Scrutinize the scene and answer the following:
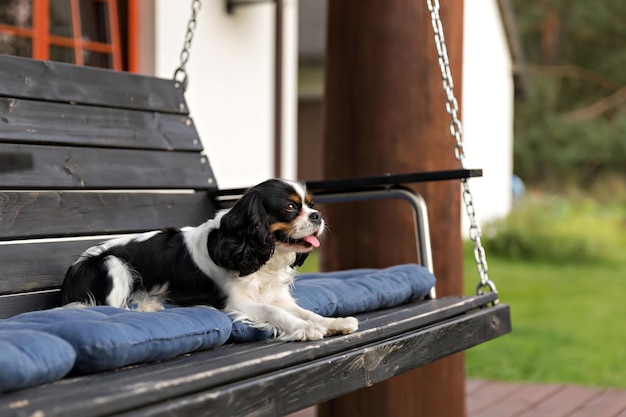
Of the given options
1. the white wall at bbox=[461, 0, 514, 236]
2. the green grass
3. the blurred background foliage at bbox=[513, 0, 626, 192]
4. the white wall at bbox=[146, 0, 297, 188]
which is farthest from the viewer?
the blurred background foliage at bbox=[513, 0, 626, 192]

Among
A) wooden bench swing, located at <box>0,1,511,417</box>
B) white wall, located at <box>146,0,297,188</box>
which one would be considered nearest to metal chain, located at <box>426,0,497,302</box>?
wooden bench swing, located at <box>0,1,511,417</box>

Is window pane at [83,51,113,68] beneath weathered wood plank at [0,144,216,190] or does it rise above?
above

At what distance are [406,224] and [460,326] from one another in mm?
1061

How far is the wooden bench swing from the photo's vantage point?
182 centimetres

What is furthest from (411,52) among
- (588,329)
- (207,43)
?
(588,329)

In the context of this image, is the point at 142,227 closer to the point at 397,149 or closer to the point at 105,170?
the point at 105,170

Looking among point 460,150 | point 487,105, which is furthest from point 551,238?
point 460,150

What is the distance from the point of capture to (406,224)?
3891 millimetres

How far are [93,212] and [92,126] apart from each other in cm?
34

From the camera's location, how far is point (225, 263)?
8.52ft

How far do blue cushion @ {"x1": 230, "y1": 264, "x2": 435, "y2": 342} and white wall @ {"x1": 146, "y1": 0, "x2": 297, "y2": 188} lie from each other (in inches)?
167

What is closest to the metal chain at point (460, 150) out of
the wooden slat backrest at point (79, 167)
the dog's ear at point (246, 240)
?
the dog's ear at point (246, 240)

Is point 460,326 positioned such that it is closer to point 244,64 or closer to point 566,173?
point 244,64

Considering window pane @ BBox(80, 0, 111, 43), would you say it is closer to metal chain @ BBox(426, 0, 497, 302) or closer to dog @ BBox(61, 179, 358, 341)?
metal chain @ BBox(426, 0, 497, 302)
